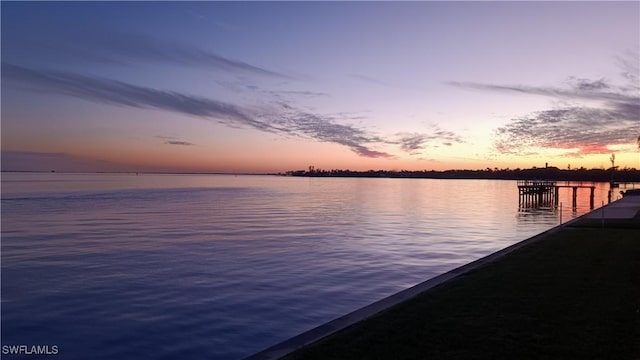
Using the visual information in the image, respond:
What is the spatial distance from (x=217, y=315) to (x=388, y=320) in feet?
15.2

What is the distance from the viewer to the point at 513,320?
8.23 metres

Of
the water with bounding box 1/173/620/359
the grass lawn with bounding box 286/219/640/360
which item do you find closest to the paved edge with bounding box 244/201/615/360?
the grass lawn with bounding box 286/219/640/360

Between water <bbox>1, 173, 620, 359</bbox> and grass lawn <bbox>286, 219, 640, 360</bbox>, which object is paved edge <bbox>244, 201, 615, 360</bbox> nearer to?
grass lawn <bbox>286, 219, 640, 360</bbox>

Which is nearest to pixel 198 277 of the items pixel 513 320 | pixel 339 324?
pixel 339 324

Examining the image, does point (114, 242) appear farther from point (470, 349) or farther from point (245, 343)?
point (470, 349)

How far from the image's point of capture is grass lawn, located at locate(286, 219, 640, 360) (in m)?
6.75

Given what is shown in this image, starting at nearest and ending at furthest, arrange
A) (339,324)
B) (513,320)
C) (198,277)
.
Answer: (513,320)
(339,324)
(198,277)

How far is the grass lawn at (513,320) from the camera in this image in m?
6.75

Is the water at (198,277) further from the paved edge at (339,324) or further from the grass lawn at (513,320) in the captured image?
the grass lawn at (513,320)

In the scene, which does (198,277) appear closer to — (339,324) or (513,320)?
(339,324)

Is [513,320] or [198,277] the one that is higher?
[513,320]

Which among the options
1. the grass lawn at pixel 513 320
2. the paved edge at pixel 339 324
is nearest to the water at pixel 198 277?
the paved edge at pixel 339 324

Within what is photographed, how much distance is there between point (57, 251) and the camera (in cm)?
2105

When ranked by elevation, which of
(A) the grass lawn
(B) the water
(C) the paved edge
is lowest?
(B) the water
